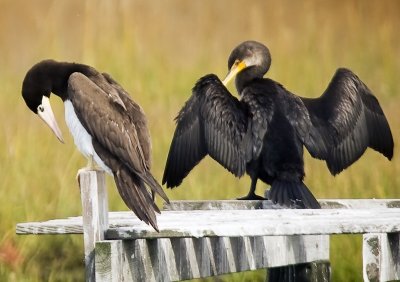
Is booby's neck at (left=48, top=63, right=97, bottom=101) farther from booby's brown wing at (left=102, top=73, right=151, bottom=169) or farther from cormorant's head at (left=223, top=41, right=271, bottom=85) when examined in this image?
cormorant's head at (left=223, top=41, right=271, bottom=85)

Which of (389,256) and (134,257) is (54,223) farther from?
(389,256)

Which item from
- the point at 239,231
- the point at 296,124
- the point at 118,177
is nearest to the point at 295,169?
the point at 296,124

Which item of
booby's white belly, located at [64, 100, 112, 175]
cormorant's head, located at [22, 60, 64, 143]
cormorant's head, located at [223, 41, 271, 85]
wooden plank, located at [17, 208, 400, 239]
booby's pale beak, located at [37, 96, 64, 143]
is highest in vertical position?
cormorant's head, located at [223, 41, 271, 85]

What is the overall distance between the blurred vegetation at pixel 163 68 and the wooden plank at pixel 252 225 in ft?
7.70

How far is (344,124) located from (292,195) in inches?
45.9

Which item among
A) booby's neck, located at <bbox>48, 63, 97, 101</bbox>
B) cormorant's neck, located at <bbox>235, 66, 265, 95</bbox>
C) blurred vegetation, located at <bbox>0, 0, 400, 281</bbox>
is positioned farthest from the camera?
cormorant's neck, located at <bbox>235, 66, 265, 95</bbox>

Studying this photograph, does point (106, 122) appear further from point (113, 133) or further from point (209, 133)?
point (209, 133)

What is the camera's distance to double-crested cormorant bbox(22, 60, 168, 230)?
6.73 metres

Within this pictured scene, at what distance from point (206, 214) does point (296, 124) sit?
203cm

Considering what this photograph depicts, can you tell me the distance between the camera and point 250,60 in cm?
948

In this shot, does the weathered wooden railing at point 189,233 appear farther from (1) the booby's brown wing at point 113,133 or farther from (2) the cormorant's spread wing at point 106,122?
(2) the cormorant's spread wing at point 106,122

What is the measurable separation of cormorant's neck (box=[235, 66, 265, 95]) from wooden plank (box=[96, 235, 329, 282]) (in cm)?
140

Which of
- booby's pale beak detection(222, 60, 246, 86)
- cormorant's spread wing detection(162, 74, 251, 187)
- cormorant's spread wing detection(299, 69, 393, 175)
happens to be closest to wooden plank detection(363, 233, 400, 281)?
cormorant's spread wing detection(162, 74, 251, 187)

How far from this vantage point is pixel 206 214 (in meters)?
6.91
